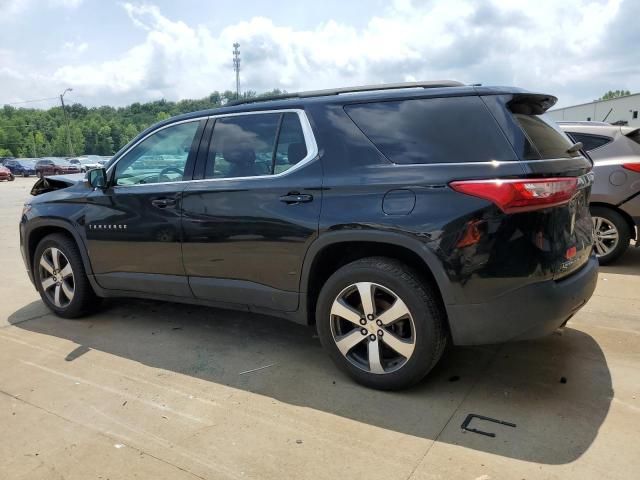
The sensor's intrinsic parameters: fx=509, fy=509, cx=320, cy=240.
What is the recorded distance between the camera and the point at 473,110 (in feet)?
9.43


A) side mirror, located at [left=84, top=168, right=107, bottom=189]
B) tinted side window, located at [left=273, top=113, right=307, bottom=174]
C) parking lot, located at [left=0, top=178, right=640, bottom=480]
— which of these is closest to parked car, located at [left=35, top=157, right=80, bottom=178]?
side mirror, located at [left=84, top=168, right=107, bottom=189]

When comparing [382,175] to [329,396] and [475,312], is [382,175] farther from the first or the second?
[329,396]

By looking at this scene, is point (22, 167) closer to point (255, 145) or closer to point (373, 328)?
point (255, 145)

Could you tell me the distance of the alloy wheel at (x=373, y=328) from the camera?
3.01 meters

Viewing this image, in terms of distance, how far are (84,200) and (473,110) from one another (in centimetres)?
332

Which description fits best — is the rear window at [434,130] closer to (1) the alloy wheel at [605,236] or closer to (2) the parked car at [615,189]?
(2) the parked car at [615,189]

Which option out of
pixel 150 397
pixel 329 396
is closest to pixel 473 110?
pixel 329 396

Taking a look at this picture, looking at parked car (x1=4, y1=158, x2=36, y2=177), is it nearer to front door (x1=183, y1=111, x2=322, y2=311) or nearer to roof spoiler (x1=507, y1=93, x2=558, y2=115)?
front door (x1=183, y1=111, x2=322, y2=311)

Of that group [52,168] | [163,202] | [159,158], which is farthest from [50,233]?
[52,168]

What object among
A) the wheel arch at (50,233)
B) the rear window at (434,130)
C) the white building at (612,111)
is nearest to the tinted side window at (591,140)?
the rear window at (434,130)

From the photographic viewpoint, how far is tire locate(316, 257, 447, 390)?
2.92 meters

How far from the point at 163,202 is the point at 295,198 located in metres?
1.21

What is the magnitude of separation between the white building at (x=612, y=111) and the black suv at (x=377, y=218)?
37.9 m

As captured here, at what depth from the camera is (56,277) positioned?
4.71 metres
